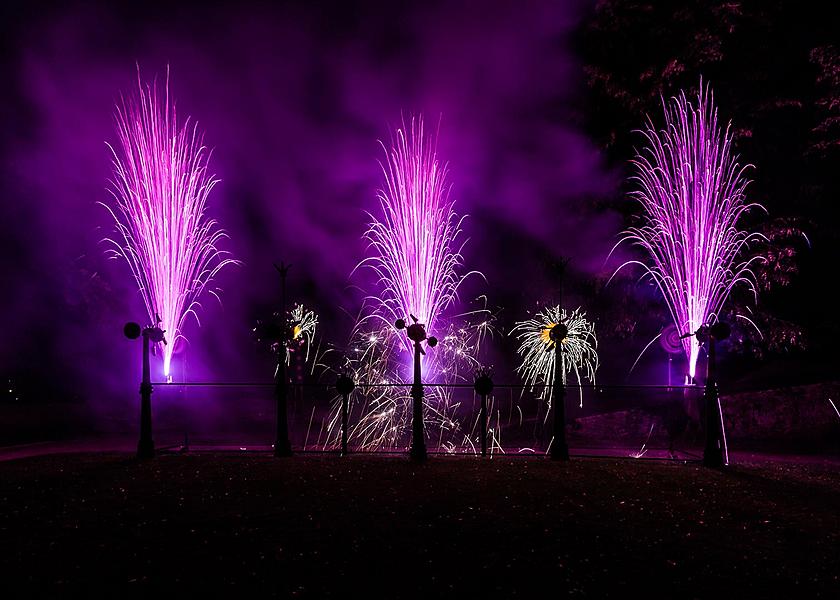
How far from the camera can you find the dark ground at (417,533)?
4422mm

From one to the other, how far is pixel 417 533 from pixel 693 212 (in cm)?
1213

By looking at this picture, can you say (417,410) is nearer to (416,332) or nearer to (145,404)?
(416,332)

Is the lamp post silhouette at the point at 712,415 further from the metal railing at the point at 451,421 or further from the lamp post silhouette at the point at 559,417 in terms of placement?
the metal railing at the point at 451,421

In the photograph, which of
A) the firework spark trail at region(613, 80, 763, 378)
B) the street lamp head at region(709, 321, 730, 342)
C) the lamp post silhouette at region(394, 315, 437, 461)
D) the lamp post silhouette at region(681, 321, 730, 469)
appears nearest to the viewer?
the street lamp head at region(709, 321, 730, 342)

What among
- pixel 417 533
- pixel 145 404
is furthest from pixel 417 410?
pixel 145 404

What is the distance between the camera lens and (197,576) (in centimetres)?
451

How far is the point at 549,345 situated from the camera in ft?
57.6

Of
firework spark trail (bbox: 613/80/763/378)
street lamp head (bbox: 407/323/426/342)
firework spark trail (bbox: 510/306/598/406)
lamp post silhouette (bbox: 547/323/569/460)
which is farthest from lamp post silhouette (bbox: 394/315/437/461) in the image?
firework spark trail (bbox: 613/80/763/378)

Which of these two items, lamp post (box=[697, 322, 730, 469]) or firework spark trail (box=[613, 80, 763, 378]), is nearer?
lamp post (box=[697, 322, 730, 469])

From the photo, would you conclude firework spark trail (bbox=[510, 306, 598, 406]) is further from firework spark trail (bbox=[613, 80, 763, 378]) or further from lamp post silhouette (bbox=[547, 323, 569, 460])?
lamp post silhouette (bbox=[547, 323, 569, 460])

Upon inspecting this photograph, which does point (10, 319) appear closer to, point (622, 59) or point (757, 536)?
point (622, 59)

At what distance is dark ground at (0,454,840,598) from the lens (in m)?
4.42

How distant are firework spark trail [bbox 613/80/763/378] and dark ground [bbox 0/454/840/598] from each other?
7.13 metres

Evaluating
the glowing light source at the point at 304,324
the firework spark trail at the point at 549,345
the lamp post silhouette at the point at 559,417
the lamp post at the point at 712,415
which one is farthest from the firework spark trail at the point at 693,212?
the glowing light source at the point at 304,324
